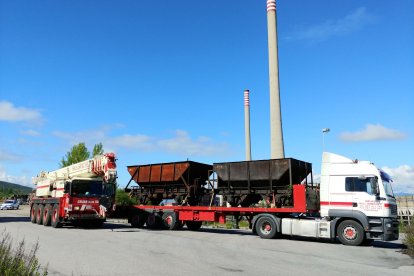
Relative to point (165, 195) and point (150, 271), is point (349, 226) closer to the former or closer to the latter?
point (150, 271)

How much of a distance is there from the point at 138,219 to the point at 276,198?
28.4 feet

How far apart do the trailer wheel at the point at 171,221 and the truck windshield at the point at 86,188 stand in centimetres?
365

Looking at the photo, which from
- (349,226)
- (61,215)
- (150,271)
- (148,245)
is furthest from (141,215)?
(150,271)

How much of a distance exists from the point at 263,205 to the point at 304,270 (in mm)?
9031

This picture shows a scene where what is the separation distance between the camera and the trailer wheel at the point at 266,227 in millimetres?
16378

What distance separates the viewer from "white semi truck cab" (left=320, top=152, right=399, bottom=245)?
14039 millimetres

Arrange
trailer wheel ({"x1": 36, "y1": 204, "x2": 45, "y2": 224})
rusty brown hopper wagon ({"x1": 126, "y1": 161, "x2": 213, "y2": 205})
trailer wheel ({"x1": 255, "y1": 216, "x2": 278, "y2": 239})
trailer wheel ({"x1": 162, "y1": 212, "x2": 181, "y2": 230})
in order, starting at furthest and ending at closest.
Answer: trailer wheel ({"x1": 36, "y1": 204, "x2": 45, "y2": 224}), rusty brown hopper wagon ({"x1": 126, "y1": 161, "x2": 213, "y2": 205}), trailer wheel ({"x1": 162, "y1": 212, "x2": 181, "y2": 230}), trailer wheel ({"x1": 255, "y1": 216, "x2": 278, "y2": 239})

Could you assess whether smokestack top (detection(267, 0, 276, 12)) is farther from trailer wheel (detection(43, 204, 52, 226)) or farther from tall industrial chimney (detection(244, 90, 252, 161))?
trailer wheel (detection(43, 204, 52, 226))

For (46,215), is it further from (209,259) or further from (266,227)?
(209,259)

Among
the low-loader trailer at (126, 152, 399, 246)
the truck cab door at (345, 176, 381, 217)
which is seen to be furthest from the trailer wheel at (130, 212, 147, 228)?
the truck cab door at (345, 176, 381, 217)

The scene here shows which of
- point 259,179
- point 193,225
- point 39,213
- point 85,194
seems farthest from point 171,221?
point 39,213

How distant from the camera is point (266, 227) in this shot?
16766 millimetres

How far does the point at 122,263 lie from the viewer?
940 cm

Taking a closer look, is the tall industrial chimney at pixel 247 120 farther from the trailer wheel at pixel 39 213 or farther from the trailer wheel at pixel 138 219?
the trailer wheel at pixel 39 213
